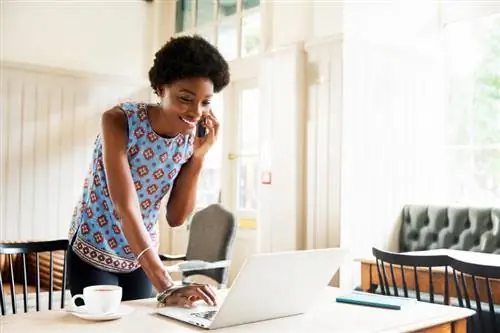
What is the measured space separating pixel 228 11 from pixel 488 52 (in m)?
2.00

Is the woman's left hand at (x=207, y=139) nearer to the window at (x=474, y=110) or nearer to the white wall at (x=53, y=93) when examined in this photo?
the window at (x=474, y=110)

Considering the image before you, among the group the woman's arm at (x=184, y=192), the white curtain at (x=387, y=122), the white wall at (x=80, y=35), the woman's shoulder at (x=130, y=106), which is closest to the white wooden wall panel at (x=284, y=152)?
the white curtain at (x=387, y=122)

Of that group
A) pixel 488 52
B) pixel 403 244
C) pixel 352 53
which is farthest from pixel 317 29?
pixel 403 244

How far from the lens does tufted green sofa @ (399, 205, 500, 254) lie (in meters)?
3.71

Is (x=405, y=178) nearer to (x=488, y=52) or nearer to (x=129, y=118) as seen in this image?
(x=488, y=52)

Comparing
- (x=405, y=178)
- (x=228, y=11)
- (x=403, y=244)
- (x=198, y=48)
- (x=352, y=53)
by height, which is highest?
(x=228, y=11)

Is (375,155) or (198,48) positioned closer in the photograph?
(198,48)

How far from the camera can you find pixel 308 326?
1.33m

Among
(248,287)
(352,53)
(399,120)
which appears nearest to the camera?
(248,287)

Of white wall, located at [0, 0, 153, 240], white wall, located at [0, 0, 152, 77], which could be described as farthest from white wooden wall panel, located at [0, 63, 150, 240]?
white wall, located at [0, 0, 152, 77]

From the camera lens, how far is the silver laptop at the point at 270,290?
4.11ft

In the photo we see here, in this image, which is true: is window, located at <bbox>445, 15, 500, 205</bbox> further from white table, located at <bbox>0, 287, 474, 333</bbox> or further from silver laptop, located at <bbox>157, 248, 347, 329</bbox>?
silver laptop, located at <bbox>157, 248, 347, 329</bbox>

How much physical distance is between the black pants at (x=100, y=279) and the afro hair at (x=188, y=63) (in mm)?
503

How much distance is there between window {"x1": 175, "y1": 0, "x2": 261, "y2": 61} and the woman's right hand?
3479 millimetres
